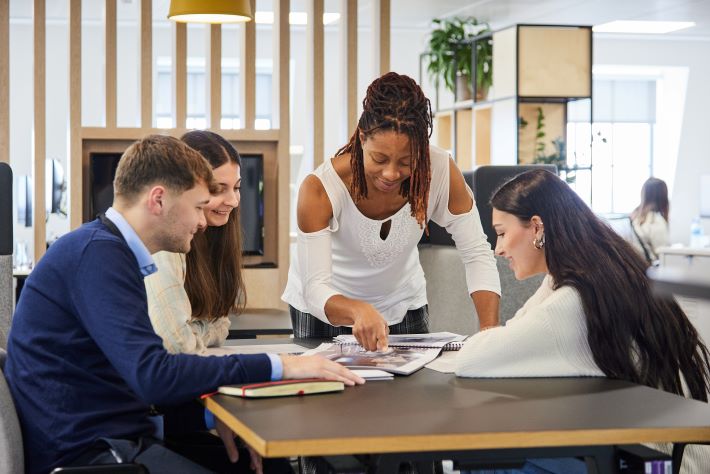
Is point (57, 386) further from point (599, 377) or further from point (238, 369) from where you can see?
point (599, 377)

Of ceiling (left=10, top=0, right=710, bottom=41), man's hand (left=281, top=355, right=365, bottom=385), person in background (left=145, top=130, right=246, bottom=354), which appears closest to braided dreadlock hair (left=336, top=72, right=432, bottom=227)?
person in background (left=145, top=130, right=246, bottom=354)

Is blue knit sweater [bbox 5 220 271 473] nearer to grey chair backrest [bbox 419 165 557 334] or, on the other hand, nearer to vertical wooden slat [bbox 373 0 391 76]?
grey chair backrest [bbox 419 165 557 334]

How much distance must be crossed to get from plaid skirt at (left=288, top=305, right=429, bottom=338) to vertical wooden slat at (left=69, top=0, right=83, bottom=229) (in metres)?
2.49

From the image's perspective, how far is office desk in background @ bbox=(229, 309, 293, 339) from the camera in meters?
3.58

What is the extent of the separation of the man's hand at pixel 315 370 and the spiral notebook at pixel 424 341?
0.48m

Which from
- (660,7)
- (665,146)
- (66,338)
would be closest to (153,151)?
(66,338)

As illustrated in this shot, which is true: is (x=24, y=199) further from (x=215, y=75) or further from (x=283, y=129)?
(x=283, y=129)

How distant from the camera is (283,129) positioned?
5066mm

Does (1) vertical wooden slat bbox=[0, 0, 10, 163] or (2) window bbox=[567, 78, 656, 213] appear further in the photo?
(2) window bbox=[567, 78, 656, 213]

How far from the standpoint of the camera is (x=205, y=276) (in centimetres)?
219

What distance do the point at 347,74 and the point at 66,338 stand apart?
3759 mm

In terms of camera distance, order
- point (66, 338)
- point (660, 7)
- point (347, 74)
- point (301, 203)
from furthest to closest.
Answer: point (660, 7) → point (347, 74) → point (301, 203) → point (66, 338)

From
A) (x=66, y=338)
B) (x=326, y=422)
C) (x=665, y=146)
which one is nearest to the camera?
(x=326, y=422)

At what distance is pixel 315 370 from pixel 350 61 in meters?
3.67
